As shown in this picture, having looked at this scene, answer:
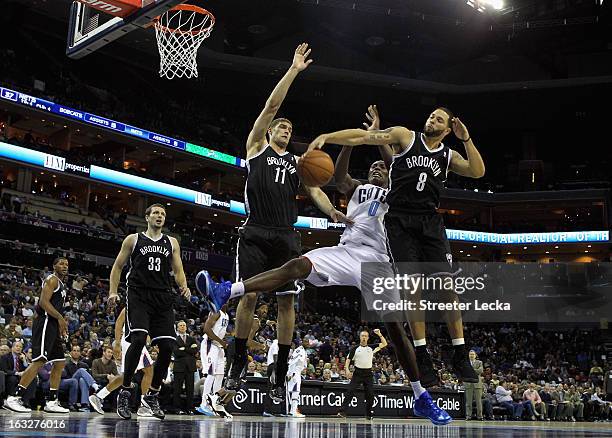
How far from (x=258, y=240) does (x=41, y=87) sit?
83.4 ft

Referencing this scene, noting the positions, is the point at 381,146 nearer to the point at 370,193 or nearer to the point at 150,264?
the point at 370,193

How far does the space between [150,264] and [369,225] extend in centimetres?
271

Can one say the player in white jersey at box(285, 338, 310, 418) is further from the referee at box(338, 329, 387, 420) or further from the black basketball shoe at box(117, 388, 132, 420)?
the black basketball shoe at box(117, 388, 132, 420)

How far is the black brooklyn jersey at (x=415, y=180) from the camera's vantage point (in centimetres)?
595

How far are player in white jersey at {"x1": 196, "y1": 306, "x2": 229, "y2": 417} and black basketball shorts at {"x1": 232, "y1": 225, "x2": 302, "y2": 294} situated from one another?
4.32 m

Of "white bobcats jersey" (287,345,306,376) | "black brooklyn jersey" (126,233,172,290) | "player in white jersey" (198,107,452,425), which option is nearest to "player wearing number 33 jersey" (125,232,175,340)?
"black brooklyn jersey" (126,233,172,290)

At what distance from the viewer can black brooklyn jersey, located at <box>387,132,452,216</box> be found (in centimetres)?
595

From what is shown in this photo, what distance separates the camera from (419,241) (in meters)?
5.93

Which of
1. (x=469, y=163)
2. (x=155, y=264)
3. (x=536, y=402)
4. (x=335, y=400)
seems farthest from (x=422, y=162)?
(x=536, y=402)

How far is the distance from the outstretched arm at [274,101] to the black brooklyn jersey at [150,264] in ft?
6.49

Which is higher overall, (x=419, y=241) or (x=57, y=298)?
(x=419, y=241)

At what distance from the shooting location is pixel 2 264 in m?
20.7

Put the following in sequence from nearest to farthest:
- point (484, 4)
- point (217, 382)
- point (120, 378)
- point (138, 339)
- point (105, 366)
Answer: point (138, 339)
point (120, 378)
point (217, 382)
point (105, 366)
point (484, 4)

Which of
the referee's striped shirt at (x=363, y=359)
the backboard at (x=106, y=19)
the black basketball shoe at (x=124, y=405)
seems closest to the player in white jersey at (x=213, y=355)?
the black basketball shoe at (x=124, y=405)
